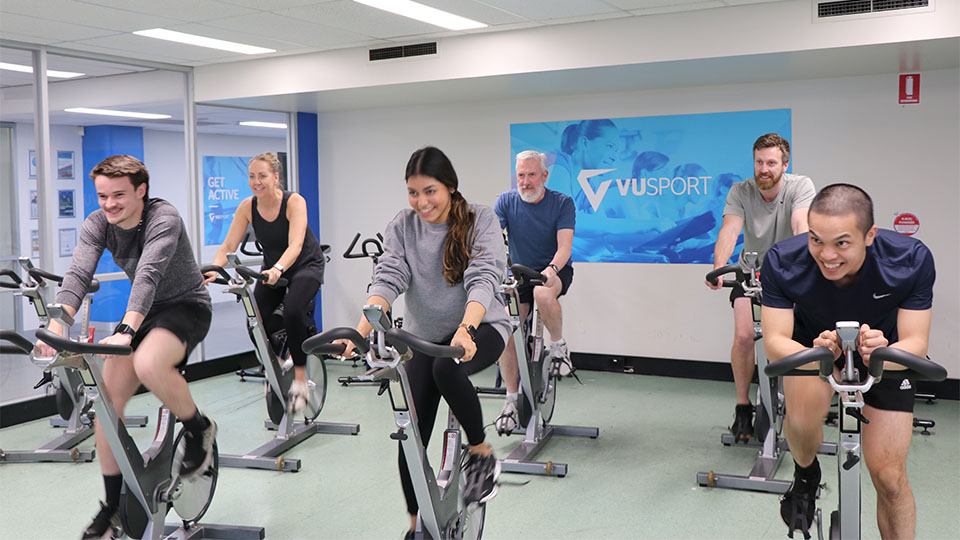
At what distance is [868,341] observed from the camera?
2188 mm

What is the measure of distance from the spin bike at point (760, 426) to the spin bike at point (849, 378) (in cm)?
131

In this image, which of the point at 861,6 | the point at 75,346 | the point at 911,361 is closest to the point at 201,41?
the point at 75,346

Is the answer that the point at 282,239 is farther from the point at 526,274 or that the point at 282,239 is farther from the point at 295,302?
the point at 526,274

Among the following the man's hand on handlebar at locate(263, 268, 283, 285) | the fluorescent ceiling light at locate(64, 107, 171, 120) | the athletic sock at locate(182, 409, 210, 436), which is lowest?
the athletic sock at locate(182, 409, 210, 436)

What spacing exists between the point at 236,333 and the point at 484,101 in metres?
3.16

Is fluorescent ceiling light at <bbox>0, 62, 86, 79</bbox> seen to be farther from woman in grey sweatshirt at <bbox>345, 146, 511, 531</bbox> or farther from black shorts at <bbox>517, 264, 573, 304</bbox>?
woman in grey sweatshirt at <bbox>345, 146, 511, 531</bbox>

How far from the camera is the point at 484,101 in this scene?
6844mm

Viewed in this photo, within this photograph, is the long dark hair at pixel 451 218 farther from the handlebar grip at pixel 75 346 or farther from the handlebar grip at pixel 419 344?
the handlebar grip at pixel 75 346

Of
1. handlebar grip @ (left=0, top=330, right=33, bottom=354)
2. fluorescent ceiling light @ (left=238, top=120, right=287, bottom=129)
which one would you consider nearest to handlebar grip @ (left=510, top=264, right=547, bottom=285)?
handlebar grip @ (left=0, top=330, right=33, bottom=354)

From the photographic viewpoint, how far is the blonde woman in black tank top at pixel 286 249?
4602 mm

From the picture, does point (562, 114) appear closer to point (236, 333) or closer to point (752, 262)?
point (752, 262)

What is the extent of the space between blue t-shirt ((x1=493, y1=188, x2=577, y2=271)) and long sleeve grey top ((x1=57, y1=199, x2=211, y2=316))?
78.8 inches

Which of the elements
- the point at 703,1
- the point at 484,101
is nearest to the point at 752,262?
the point at 703,1

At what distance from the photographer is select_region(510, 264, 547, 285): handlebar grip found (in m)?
4.02
